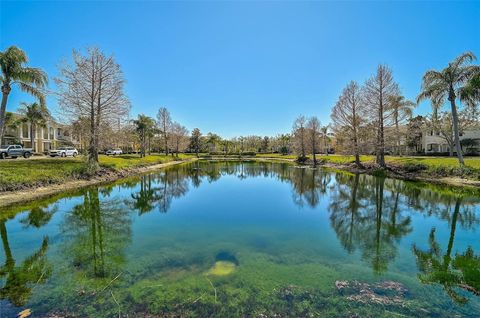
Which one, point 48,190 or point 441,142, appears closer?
point 48,190

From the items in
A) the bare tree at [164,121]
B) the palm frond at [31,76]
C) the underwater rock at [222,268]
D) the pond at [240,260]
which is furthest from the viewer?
the bare tree at [164,121]

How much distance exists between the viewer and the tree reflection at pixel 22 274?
4.95 meters

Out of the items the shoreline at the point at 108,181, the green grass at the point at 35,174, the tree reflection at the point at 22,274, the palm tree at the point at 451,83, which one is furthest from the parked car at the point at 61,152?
the palm tree at the point at 451,83

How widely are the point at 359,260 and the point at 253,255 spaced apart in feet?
10.1

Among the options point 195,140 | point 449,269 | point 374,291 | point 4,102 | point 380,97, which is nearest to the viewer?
point 374,291

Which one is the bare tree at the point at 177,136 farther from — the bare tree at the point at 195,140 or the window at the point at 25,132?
the window at the point at 25,132

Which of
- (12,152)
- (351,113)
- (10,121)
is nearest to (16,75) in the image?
(12,152)

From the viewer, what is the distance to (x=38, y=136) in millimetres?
52375

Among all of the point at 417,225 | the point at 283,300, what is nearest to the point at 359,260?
the point at 283,300

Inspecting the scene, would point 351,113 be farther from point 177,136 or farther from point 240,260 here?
point 177,136

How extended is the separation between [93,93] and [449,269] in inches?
1179

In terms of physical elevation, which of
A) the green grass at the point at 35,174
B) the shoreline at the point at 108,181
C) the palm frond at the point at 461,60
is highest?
the palm frond at the point at 461,60

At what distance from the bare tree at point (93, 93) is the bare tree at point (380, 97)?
2986cm

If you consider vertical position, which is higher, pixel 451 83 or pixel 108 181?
pixel 451 83
